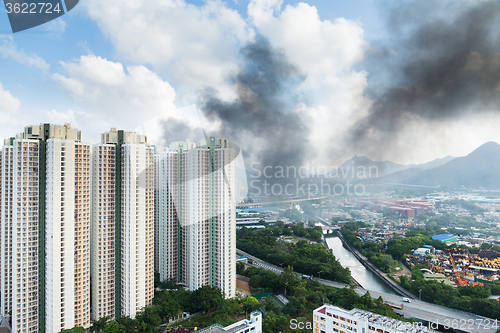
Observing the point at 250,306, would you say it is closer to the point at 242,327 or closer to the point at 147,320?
the point at 242,327

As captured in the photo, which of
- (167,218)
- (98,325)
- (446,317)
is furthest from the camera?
(167,218)

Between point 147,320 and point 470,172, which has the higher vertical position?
point 470,172

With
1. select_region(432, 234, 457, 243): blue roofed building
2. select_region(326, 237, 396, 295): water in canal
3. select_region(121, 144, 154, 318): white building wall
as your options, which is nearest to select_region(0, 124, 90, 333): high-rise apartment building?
select_region(121, 144, 154, 318): white building wall

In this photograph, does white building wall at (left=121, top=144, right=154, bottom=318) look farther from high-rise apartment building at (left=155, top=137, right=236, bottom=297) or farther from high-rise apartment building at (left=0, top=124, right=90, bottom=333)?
high-rise apartment building at (left=155, top=137, right=236, bottom=297)

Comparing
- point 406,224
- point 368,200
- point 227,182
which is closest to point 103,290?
point 227,182

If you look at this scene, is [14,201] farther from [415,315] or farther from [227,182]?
[415,315]

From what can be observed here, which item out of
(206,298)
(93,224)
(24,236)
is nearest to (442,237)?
(206,298)

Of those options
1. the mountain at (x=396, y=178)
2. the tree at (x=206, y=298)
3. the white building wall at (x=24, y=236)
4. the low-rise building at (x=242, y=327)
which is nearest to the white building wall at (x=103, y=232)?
the white building wall at (x=24, y=236)
